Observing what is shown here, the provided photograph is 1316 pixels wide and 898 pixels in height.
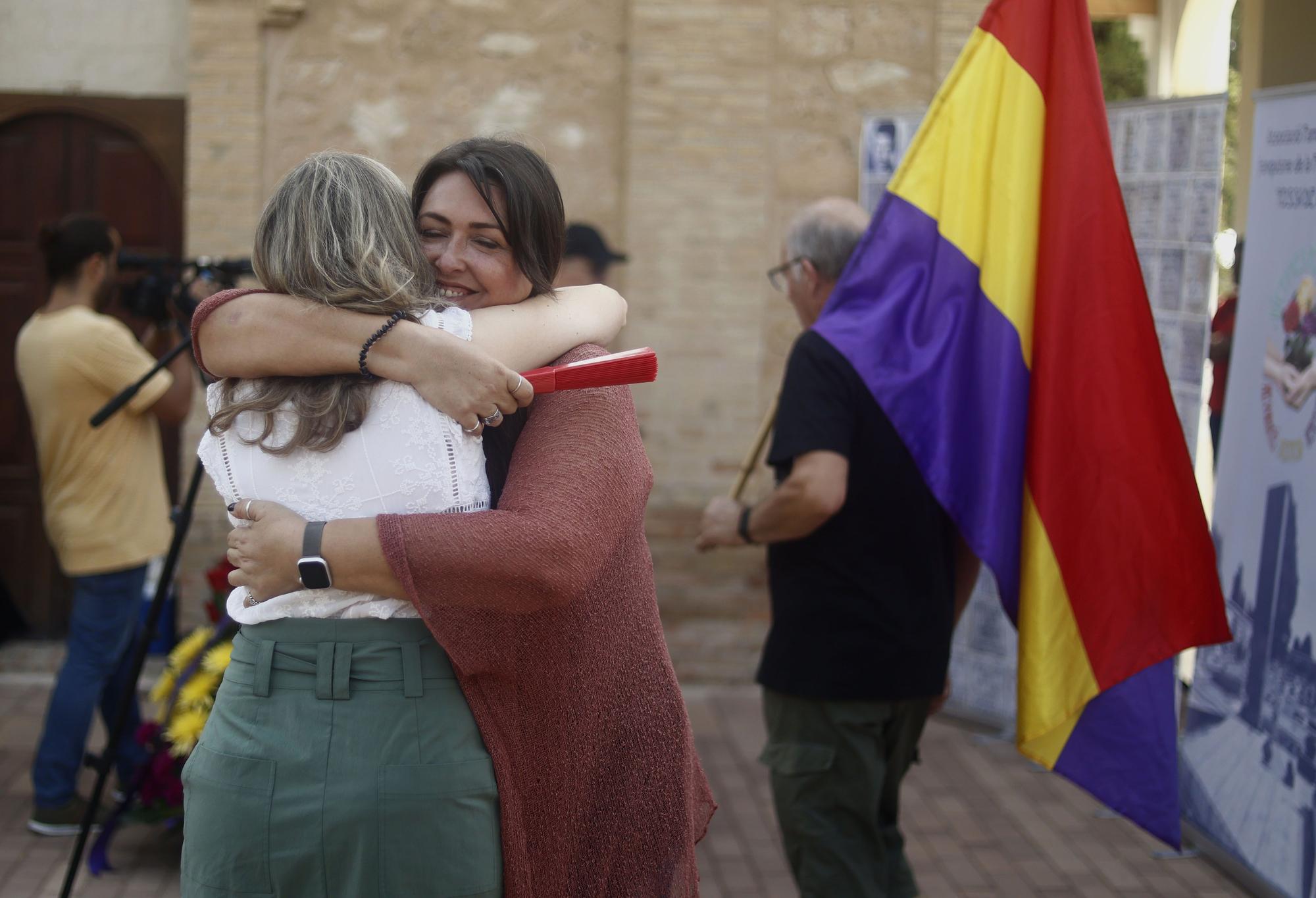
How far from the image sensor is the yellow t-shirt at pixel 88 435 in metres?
4.59

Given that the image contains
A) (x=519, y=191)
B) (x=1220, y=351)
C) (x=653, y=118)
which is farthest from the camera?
→ (x=653, y=118)

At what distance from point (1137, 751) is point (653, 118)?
4159 millimetres

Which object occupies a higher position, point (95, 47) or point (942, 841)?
point (95, 47)

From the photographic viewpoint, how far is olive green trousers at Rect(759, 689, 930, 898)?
3.27 meters

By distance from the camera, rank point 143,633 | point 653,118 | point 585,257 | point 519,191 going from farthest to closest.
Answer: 1. point 653,118
2. point 585,257
3. point 143,633
4. point 519,191

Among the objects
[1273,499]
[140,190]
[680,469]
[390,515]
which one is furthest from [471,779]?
[140,190]

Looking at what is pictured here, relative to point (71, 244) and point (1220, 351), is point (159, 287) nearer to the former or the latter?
point (71, 244)

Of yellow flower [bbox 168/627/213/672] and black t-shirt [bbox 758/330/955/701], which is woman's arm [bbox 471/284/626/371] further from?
yellow flower [bbox 168/627/213/672]

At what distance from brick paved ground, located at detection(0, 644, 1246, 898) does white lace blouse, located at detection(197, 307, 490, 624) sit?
2.78m

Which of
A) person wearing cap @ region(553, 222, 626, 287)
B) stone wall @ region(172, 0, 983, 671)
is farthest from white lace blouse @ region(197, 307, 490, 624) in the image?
stone wall @ region(172, 0, 983, 671)

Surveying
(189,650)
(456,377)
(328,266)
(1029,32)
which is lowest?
(189,650)

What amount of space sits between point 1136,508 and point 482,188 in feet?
5.81

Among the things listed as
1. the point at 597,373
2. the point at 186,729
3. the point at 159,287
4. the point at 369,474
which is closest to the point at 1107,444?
the point at 597,373

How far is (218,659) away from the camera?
4.07 metres
